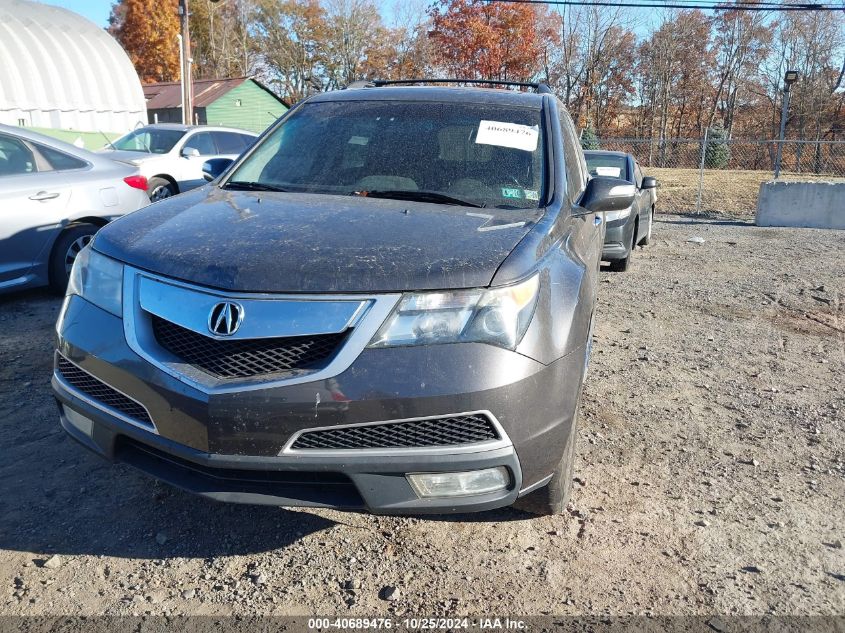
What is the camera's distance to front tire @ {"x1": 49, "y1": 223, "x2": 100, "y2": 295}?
5.90 meters

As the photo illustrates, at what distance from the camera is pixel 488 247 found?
2.38 m

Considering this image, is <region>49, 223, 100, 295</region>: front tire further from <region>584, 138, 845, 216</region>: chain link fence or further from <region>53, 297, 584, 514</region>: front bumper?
<region>584, 138, 845, 216</region>: chain link fence

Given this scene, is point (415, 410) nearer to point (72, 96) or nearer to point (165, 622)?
point (165, 622)

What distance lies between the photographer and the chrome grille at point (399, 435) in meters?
2.12

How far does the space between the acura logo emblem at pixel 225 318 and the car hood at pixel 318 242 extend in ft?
0.21

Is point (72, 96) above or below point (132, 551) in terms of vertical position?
above

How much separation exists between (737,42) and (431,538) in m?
44.7

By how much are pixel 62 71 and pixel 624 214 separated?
2003cm

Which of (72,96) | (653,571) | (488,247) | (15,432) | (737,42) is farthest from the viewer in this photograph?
(737,42)

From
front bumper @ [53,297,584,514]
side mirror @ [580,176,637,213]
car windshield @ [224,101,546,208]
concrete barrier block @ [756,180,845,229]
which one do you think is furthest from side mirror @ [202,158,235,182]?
concrete barrier block @ [756,180,845,229]

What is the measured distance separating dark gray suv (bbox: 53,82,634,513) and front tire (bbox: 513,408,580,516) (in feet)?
0.04

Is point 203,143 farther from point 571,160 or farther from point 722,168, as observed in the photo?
point 722,168

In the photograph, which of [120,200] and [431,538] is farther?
[120,200]

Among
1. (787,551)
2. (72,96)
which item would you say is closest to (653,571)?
(787,551)
